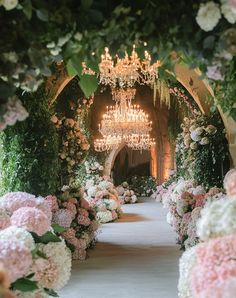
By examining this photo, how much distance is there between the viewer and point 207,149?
643 centimetres

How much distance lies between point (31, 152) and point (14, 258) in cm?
392

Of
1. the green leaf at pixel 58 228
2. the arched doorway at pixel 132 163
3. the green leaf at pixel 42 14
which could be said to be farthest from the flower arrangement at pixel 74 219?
the arched doorway at pixel 132 163

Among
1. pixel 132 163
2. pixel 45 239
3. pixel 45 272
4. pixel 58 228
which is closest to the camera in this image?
pixel 45 272

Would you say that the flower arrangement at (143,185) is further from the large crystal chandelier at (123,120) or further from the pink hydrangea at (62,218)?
the pink hydrangea at (62,218)

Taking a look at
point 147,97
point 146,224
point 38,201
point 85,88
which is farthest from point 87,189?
point 85,88

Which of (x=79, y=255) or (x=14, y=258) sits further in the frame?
(x=79, y=255)

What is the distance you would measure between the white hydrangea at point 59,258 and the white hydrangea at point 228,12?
1.19m

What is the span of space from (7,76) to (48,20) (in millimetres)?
182

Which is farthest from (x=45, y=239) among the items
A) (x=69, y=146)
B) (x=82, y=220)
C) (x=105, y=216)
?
(x=105, y=216)

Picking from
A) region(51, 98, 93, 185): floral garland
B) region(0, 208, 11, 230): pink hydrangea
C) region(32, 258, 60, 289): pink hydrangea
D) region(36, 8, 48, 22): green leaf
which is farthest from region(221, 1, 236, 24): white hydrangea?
region(51, 98, 93, 185): floral garland

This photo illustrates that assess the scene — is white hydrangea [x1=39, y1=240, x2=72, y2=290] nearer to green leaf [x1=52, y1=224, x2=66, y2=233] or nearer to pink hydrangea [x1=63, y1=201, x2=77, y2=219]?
green leaf [x1=52, y1=224, x2=66, y2=233]

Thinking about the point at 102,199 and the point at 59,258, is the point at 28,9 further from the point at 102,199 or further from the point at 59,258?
the point at 102,199

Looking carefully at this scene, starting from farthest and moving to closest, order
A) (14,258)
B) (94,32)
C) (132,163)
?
(132,163) → (14,258) → (94,32)

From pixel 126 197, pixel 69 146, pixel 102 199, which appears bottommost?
pixel 126 197
